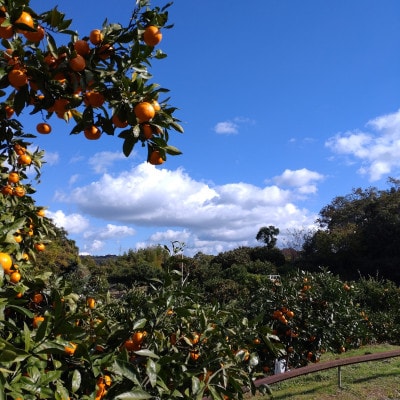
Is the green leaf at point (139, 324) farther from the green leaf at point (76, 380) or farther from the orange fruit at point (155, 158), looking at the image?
the orange fruit at point (155, 158)

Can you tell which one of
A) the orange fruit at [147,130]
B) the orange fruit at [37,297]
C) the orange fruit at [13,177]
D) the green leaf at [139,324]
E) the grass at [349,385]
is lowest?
the grass at [349,385]

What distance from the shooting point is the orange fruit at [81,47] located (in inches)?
60.9

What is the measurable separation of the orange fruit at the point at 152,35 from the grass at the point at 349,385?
402 centimetres

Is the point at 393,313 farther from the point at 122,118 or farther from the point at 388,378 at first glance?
the point at 122,118

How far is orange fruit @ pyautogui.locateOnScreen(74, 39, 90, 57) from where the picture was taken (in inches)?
60.9

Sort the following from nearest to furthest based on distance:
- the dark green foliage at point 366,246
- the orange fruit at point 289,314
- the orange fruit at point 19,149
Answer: the orange fruit at point 19,149, the orange fruit at point 289,314, the dark green foliage at point 366,246

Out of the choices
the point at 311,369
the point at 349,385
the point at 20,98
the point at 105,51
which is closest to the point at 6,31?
the point at 20,98

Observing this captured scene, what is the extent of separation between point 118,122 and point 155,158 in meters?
0.19

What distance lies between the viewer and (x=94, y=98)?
1.61m

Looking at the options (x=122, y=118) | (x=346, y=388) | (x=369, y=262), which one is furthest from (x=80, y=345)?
(x=369, y=262)

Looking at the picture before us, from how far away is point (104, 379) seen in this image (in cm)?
159

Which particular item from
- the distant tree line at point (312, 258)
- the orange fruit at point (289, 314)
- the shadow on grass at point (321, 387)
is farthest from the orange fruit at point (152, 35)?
the distant tree line at point (312, 258)

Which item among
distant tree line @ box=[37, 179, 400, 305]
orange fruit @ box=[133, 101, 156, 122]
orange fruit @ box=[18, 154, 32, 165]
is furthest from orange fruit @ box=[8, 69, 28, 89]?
distant tree line @ box=[37, 179, 400, 305]

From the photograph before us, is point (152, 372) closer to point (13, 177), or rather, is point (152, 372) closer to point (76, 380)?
point (76, 380)
